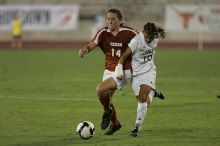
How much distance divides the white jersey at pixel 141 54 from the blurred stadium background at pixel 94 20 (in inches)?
1025

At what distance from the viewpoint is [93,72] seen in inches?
904

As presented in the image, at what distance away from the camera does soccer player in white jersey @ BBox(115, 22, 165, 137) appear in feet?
35.1

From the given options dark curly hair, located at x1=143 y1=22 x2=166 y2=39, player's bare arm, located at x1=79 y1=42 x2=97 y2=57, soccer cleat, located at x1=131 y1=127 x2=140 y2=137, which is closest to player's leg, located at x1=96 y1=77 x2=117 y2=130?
soccer cleat, located at x1=131 y1=127 x2=140 y2=137

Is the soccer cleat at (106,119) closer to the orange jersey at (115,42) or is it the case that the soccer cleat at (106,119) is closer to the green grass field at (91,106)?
the green grass field at (91,106)

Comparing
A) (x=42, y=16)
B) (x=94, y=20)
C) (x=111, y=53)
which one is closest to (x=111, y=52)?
(x=111, y=53)

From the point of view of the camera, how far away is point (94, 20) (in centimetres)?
4288

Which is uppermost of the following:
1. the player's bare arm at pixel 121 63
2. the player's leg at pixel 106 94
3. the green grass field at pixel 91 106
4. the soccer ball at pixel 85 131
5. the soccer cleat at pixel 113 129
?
the player's bare arm at pixel 121 63

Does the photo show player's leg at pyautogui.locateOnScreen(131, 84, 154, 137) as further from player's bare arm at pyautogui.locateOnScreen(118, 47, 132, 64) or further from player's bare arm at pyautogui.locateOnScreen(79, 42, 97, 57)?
player's bare arm at pyautogui.locateOnScreen(79, 42, 97, 57)

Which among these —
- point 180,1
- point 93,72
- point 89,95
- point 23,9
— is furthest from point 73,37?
point 89,95

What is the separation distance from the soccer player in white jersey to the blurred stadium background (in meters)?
26.0

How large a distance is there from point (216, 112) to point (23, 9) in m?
27.8

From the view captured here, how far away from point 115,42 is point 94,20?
105 ft

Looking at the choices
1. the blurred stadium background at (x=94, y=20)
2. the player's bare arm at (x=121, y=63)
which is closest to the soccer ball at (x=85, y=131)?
the player's bare arm at (x=121, y=63)

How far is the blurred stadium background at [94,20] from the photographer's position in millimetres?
37062
